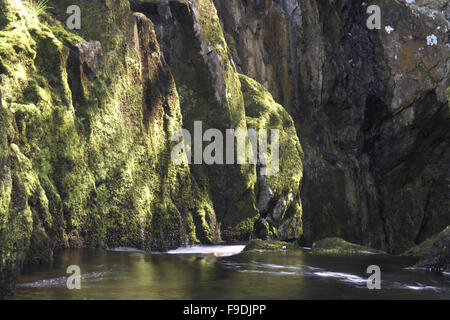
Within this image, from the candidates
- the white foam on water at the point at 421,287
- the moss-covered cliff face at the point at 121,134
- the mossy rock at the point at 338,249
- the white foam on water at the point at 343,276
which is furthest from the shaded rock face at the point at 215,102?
the white foam on water at the point at 421,287

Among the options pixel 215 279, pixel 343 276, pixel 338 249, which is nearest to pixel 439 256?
pixel 343 276

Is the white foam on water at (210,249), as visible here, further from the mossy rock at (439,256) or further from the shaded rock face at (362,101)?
the shaded rock face at (362,101)

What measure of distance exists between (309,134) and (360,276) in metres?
21.6

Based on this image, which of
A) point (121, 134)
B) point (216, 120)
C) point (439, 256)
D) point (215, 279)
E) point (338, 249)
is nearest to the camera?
point (215, 279)

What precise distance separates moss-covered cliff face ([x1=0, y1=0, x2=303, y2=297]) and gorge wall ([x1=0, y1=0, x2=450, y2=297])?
44mm

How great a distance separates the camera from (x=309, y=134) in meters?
31.2

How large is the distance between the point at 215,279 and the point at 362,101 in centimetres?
2492

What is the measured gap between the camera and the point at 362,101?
3183cm

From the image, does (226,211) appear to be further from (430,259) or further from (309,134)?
(309,134)

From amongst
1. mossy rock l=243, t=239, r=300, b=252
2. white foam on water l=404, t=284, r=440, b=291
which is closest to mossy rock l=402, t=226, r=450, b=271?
white foam on water l=404, t=284, r=440, b=291

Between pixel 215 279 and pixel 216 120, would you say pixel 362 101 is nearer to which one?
pixel 216 120

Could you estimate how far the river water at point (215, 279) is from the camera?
288 inches

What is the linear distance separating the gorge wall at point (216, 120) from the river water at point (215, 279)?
795mm

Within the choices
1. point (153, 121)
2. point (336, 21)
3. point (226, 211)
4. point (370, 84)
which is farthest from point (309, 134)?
point (153, 121)
